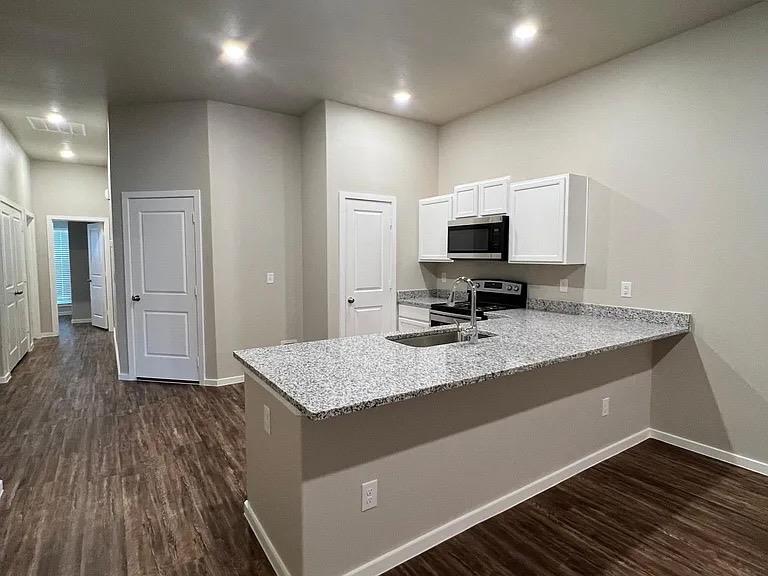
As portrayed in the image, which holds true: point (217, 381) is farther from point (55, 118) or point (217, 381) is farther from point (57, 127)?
point (57, 127)

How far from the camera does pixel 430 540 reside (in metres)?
2.07

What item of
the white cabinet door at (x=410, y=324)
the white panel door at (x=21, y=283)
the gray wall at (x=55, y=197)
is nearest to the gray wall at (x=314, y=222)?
the white cabinet door at (x=410, y=324)

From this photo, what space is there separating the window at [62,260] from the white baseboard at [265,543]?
10.1 m

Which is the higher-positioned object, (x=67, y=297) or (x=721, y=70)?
(x=721, y=70)

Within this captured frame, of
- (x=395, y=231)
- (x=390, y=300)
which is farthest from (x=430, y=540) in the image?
(x=395, y=231)

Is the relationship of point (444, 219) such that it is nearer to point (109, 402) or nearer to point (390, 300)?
point (390, 300)

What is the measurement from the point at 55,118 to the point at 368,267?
162 inches

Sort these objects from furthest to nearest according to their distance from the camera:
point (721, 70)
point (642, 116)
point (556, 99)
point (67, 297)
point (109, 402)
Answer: point (67, 297), point (109, 402), point (556, 99), point (642, 116), point (721, 70)

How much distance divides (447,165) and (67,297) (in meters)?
9.93

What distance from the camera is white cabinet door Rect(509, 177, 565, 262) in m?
3.56

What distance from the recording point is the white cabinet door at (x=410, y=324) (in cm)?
465

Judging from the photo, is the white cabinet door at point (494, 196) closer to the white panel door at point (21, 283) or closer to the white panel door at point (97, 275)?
the white panel door at point (21, 283)

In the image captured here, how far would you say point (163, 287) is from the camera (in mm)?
4754

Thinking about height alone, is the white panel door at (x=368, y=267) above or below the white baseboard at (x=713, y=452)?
above
